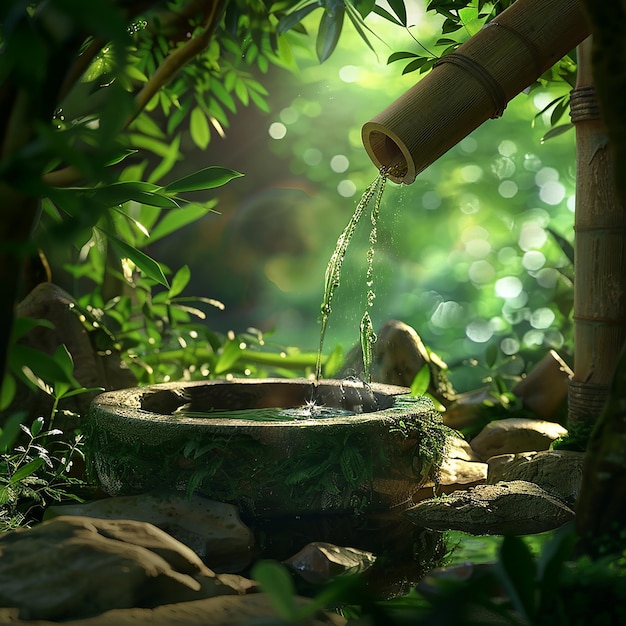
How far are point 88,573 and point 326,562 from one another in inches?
21.4

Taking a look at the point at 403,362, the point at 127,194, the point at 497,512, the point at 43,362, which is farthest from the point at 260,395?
the point at 43,362

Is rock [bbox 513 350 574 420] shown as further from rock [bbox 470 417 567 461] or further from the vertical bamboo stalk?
the vertical bamboo stalk

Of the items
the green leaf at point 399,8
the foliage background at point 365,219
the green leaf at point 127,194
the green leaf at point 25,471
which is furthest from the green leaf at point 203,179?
the foliage background at point 365,219

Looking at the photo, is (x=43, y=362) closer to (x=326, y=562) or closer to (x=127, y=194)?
(x=127, y=194)

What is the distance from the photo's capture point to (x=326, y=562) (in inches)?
66.3

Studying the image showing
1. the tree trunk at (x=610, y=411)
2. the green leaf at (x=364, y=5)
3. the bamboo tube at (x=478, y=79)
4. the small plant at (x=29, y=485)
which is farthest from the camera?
the small plant at (x=29, y=485)

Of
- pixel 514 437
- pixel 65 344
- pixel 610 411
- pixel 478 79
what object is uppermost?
pixel 478 79

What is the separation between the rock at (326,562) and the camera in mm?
1660

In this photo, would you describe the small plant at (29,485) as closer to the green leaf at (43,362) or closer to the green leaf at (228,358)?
the green leaf at (43,362)

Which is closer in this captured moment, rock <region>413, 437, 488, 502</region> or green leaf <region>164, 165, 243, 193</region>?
green leaf <region>164, 165, 243, 193</region>

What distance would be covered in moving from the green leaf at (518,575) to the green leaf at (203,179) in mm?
937

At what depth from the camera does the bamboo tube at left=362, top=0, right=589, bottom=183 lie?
1721 mm

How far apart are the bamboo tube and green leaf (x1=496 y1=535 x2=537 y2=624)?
96 centimetres

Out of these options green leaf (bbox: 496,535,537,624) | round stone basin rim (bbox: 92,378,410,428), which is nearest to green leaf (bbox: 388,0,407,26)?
round stone basin rim (bbox: 92,378,410,428)
